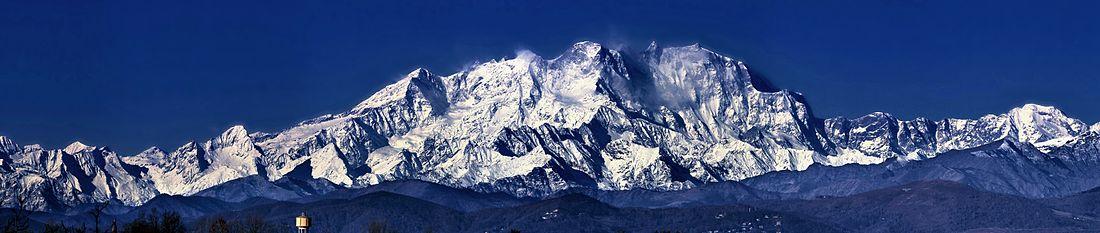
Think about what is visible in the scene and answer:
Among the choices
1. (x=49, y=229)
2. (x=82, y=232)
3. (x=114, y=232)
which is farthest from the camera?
(x=82, y=232)

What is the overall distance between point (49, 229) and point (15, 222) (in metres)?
26.7

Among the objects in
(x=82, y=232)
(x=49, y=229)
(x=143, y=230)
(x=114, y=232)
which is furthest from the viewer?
(x=82, y=232)

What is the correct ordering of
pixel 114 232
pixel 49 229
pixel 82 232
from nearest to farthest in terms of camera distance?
pixel 114 232 < pixel 49 229 < pixel 82 232

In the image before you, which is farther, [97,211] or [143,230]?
[143,230]

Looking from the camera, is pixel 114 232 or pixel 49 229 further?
pixel 49 229

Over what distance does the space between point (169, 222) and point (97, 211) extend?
167 ft

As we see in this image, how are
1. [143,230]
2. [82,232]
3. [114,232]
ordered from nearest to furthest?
[114,232]
[143,230]
[82,232]

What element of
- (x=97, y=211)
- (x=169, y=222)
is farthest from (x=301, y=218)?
(x=97, y=211)

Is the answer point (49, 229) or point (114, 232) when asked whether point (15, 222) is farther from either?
point (49, 229)

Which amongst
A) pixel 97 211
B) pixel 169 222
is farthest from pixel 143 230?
pixel 97 211

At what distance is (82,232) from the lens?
650ft

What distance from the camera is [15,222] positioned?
14225cm

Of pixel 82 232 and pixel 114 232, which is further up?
pixel 82 232

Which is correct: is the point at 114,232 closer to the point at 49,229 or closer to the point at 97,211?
the point at 97,211
